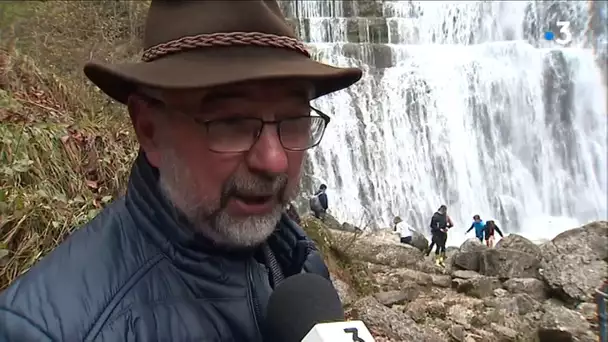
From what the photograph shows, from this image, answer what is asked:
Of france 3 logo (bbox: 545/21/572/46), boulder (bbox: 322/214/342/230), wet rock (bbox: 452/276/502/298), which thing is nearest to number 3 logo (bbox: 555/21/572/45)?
france 3 logo (bbox: 545/21/572/46)

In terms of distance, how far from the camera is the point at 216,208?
1.14m

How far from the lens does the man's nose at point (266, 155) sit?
1.09 meters

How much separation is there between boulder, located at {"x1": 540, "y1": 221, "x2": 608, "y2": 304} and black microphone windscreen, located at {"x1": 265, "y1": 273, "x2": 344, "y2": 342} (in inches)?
307

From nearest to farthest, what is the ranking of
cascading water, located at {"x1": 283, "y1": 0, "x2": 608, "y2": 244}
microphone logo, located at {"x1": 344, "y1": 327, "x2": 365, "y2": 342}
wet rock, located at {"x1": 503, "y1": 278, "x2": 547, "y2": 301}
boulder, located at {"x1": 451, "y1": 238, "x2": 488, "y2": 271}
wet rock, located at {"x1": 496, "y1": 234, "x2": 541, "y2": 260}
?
1. microphone logo, located at {"x1": 344, "y1": 327, "x2": 365, "y2": 342}
2. wet rock, located at {"x1": 503, "y1": 278, "x2": 547, "y2": 301}
3. boulder, located at {"x1": 451, "y1": 238, "x2": 488, "y2": 271}
4. wet rock, located at {"x1": 496, "y1": 234, "x2": 541, "y2": 260}
5. cascading water, located at {"x1": 283, "y1": 0, "x2": 608, "y2": 244}

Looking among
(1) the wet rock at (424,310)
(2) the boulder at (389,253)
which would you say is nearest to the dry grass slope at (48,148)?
(1) the wet rock at (424,310)

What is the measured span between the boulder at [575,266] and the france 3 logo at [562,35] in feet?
33.4

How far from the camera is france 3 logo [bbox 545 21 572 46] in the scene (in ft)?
61.5

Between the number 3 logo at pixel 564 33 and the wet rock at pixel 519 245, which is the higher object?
the number 3 logo at pixel 564 33

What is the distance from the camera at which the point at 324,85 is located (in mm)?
1277

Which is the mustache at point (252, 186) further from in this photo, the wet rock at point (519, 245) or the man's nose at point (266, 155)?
the wet rock at point (519, 245)

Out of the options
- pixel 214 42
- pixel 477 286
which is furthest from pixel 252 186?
pixel 477 286

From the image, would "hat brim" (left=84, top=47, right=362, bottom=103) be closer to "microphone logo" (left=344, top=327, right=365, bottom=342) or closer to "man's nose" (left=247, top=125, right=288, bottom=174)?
"man's nose" (left=247, top=125, right=288, bottom=174)

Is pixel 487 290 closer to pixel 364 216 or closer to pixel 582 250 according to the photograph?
pixel 582 250

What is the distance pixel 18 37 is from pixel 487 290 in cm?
660
